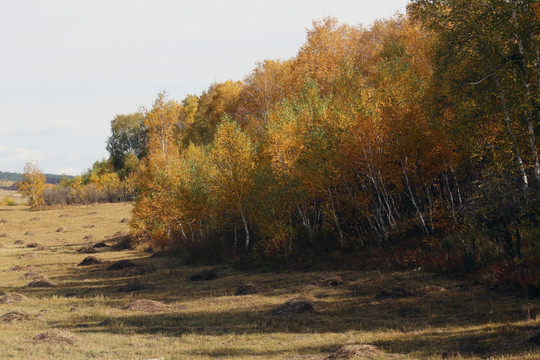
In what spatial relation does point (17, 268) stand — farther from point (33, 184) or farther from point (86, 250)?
point (33, 184)

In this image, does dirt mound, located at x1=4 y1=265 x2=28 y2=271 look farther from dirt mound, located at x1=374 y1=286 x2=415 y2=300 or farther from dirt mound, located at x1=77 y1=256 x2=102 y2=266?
dirt mound, located at x1=374 y1=286 x2=415 y2=300

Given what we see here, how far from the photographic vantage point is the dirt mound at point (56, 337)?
16077 mm

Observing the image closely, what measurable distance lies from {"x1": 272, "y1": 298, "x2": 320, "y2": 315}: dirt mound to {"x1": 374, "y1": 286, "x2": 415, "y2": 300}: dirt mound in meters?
3.33

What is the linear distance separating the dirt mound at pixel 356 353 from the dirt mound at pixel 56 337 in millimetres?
8849

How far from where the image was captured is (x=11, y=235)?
71.9 meters

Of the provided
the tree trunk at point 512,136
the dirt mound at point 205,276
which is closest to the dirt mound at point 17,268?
the dirt mound at point 205,276

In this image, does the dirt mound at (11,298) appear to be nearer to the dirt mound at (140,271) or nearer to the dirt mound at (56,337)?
the dirt mound at (140,271)

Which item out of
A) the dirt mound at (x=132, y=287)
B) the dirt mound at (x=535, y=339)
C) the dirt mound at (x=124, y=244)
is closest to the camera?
the dirt mound at (x=535, y=339)

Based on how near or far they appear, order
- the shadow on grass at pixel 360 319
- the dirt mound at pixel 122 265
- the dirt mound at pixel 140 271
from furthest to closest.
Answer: the dirt mound at pixel 122 265 → the dirt mound at pixel 140 271 → the shadow on grass at pixel 360 319

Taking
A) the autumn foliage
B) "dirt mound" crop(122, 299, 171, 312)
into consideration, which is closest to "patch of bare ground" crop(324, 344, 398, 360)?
the autumn foliage

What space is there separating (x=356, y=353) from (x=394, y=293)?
9245 mm

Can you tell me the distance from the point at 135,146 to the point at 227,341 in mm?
118690

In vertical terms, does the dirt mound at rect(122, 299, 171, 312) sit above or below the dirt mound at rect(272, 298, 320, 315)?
above

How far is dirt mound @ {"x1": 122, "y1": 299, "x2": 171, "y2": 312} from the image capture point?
73.7 feet
